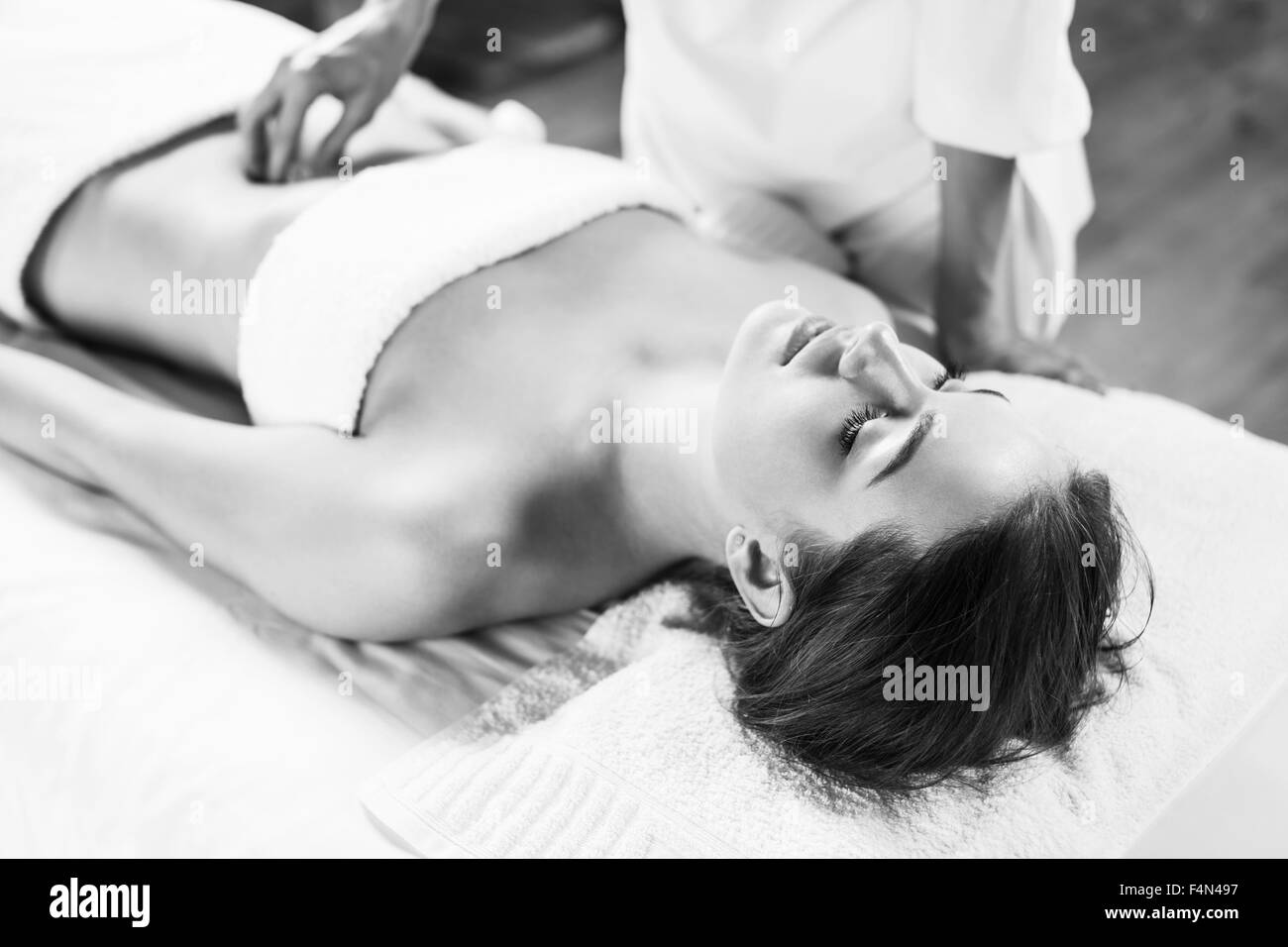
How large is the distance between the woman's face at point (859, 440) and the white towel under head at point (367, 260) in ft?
1.16

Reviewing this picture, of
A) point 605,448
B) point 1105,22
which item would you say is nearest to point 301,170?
point 605,448

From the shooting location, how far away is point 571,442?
135cm

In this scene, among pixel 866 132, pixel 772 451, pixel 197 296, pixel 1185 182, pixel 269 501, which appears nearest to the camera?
pixel 772 451

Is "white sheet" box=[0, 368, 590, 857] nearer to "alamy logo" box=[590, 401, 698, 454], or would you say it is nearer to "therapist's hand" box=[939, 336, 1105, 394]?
"alamy logo" box=[590, 401, 698, 454]

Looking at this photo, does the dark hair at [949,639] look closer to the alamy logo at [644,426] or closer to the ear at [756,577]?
the ear at [756,577]

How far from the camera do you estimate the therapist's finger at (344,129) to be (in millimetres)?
1584

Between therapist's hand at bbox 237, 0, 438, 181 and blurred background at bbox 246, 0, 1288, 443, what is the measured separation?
1.21 m

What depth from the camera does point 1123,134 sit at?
9.55 ft

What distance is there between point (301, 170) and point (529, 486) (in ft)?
1.85

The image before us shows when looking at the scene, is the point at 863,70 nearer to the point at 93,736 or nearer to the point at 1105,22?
the point at 93,736

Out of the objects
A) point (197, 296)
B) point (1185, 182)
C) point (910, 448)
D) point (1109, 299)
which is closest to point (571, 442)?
point (910, 448)

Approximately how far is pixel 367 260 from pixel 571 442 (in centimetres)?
30

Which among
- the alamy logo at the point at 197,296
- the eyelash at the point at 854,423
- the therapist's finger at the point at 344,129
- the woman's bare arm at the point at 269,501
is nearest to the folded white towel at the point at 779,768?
the woman's bare arm at the point at 269,501

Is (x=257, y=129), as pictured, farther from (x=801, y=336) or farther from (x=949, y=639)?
(x=949, y=639)
